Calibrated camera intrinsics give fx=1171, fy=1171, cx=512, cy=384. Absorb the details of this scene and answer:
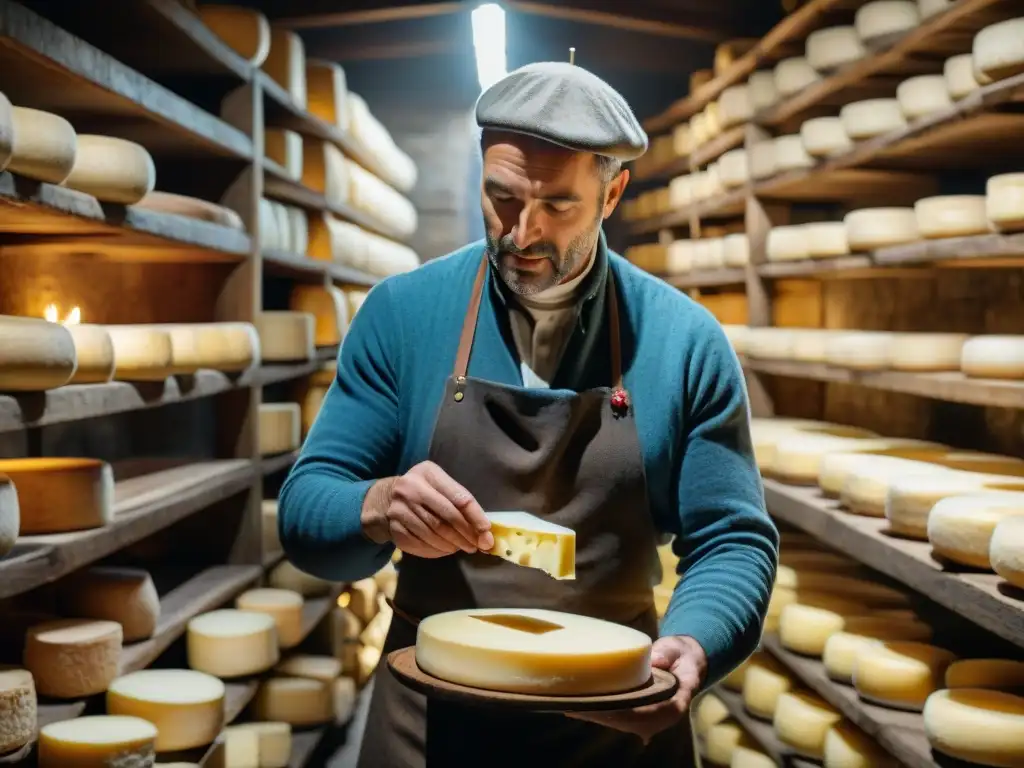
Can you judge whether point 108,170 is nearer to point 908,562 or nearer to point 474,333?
point 474,333

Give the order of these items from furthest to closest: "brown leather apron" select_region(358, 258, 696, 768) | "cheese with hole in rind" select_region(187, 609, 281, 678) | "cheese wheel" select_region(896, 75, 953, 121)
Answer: "cheese with hole in rind" select_region(187, 609, 281, 678) → "cheese wheel" select_region(896, 75, 953, 121) → "brown leather apron" select_region(358, 258, 696, 768)

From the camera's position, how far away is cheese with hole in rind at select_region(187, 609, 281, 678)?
3.45 m

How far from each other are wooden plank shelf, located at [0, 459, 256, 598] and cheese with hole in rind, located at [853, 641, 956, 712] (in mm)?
1823

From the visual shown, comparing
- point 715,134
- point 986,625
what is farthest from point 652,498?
point 715,134

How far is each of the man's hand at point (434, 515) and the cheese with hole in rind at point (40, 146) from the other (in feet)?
3.53

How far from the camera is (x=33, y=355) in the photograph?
7.01 ft

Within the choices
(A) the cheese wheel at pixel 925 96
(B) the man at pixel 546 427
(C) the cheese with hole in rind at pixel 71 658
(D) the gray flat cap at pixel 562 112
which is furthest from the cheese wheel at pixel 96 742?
(A) the cheese wheel at pixel 925 96

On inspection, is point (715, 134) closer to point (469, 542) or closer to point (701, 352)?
point (701, 352)

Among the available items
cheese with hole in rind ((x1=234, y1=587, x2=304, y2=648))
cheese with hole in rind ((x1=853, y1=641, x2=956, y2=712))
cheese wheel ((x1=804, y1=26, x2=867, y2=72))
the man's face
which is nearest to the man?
the man's face

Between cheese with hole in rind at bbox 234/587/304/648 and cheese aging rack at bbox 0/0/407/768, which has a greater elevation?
cheese aging rack at bbox 0/0/407/768

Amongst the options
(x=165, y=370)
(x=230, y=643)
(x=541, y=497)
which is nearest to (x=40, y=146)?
(x=165, y=370)

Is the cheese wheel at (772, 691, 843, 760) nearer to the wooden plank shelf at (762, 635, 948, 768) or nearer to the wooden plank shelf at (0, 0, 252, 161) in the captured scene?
Answer: the wooden plank shelf at (762, 635, 948, 768)

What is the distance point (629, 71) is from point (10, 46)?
203 inches

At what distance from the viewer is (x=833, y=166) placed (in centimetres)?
375
